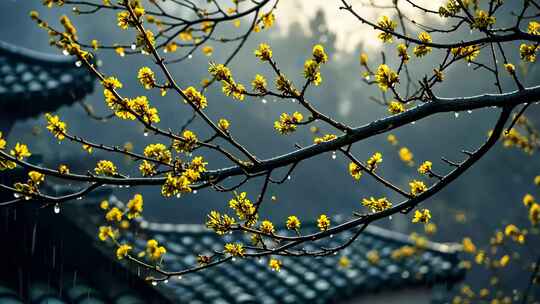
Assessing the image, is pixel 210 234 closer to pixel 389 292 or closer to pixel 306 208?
pixel 389 292

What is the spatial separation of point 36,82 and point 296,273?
126 inches

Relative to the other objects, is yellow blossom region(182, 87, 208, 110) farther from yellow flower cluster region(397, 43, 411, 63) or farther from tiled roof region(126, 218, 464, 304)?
tiled roof region(126, 218, 464, 304)

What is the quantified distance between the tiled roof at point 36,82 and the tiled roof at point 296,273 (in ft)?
4.98

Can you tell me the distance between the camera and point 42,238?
155 inches

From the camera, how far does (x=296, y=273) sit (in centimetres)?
566

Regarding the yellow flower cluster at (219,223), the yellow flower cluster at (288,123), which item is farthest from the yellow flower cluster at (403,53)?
the yellow flower cluster at (219,223)

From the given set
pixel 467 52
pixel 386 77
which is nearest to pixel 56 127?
pixel 386 77

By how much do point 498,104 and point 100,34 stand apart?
98.5 feet

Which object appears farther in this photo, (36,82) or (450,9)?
(36,82)

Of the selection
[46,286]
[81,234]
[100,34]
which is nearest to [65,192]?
[81,234]

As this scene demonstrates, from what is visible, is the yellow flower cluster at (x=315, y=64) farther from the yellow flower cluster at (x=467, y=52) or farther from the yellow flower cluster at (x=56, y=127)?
the yellow flower cluster at (x=56, y=127)

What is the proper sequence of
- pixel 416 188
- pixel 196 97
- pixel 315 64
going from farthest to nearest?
pixel 416 188, pixel 196 97, pixel 315 64

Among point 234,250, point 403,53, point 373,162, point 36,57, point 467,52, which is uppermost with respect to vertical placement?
point 36,57

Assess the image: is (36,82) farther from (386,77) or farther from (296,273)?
(386,77)
